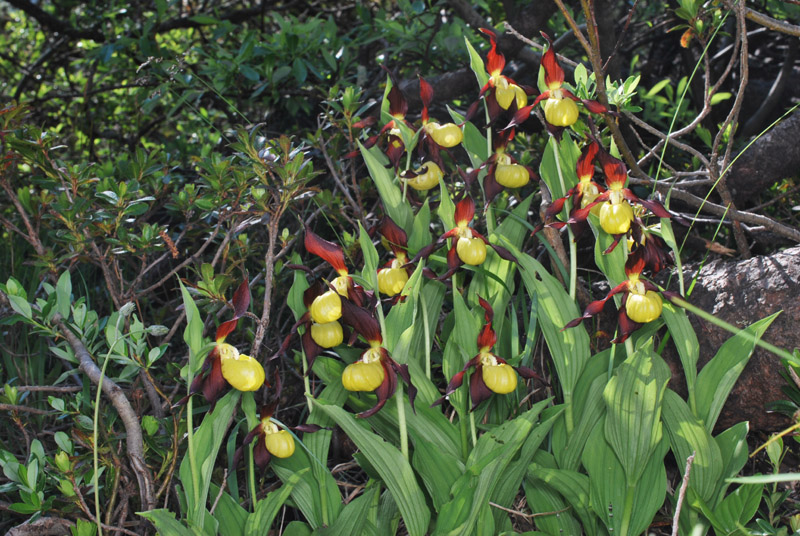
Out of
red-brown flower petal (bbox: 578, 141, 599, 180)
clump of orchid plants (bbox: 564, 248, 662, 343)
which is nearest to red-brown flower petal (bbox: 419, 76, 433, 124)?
red-brown flower petal (bbox: 578, 141, 599, 180)

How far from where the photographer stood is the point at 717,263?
5.87 ft

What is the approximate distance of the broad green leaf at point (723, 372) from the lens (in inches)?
56.5

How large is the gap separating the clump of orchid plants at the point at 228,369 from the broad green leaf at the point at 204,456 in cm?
3

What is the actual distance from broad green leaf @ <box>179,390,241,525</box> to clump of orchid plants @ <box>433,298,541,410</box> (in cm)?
45

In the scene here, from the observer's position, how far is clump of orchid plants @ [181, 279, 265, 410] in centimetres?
127

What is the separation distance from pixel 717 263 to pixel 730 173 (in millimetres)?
538

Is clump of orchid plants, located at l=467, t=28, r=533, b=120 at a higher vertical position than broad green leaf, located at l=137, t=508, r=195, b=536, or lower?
higher

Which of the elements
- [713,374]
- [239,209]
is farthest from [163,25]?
[713,374]

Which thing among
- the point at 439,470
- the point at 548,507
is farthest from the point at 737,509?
the point at 439,470

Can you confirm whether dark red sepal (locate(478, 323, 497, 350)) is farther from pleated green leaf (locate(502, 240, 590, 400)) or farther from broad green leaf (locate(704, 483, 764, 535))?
broad green leaf (locate(704, 483, 764, 535))

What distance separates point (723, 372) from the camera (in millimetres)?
1468

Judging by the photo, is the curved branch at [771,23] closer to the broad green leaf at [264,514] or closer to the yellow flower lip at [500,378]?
the yellow flower lip at [500,378]

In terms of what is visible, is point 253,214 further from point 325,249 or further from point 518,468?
point 518,468

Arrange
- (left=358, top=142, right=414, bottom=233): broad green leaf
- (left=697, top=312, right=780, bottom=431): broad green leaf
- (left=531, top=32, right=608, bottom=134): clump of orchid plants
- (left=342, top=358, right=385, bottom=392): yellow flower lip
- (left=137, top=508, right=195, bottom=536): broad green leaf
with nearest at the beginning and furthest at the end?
(left=137, top=508, right=195, bottom=536): broad green leaf
(left=342, top=358, right=385, bottom=392): yellow flower lip
(left=697, top=312, right=780, bottom=431): broad green leaf
(left=531, top=32, right=608, bottom=134): clump of orchid plants
(left=358, top=142, right=414, bottom=233): broad green leaf
